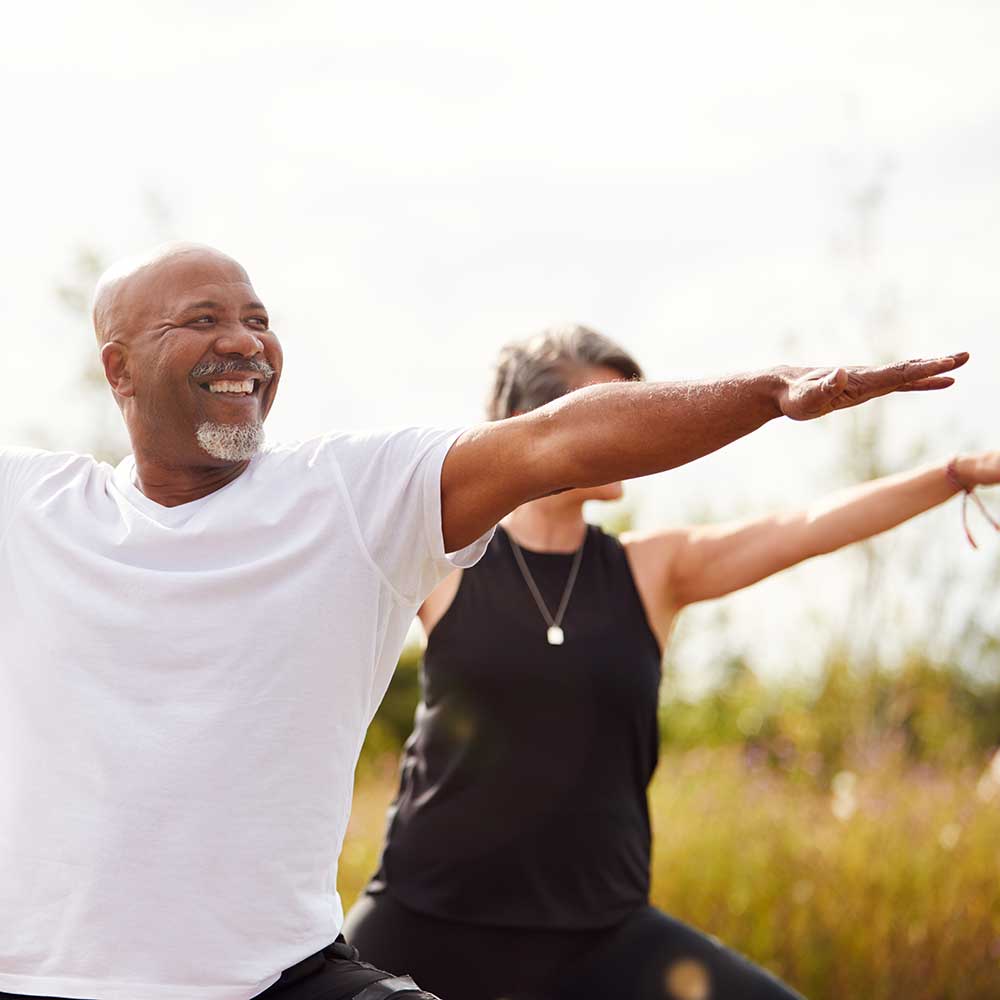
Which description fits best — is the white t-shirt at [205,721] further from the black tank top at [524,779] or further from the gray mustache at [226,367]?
the black tank top at [524,779]

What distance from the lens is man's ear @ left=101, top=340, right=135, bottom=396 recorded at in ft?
8.86

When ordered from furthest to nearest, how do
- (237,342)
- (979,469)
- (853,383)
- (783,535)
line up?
(783,535) < (979,469) < (237,342) < (853,383)

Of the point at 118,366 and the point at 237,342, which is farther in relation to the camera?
the point at 118,366

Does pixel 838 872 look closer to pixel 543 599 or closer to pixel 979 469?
pixel 543 599

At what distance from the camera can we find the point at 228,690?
2316 mm

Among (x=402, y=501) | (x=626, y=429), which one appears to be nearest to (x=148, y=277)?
(x=402, y=501)

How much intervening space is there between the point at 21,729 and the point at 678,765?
24.4ft

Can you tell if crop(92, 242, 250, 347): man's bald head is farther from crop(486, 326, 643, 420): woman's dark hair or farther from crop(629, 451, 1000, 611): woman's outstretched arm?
crop(629, 451, 1000, 611): woman's outstretched arm

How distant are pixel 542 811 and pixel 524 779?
0.09m

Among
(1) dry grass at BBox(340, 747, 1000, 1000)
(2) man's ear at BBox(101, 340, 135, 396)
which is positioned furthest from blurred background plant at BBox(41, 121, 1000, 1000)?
(2) man's ear at BBox(101, 340, 135, 396)

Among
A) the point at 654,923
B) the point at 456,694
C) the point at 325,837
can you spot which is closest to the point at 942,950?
the point at 654,923

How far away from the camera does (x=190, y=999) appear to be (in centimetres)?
226

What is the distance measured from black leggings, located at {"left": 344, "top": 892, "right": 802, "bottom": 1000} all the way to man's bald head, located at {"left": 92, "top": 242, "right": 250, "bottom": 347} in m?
1.62

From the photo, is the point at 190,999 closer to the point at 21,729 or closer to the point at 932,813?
the point at 21,729
